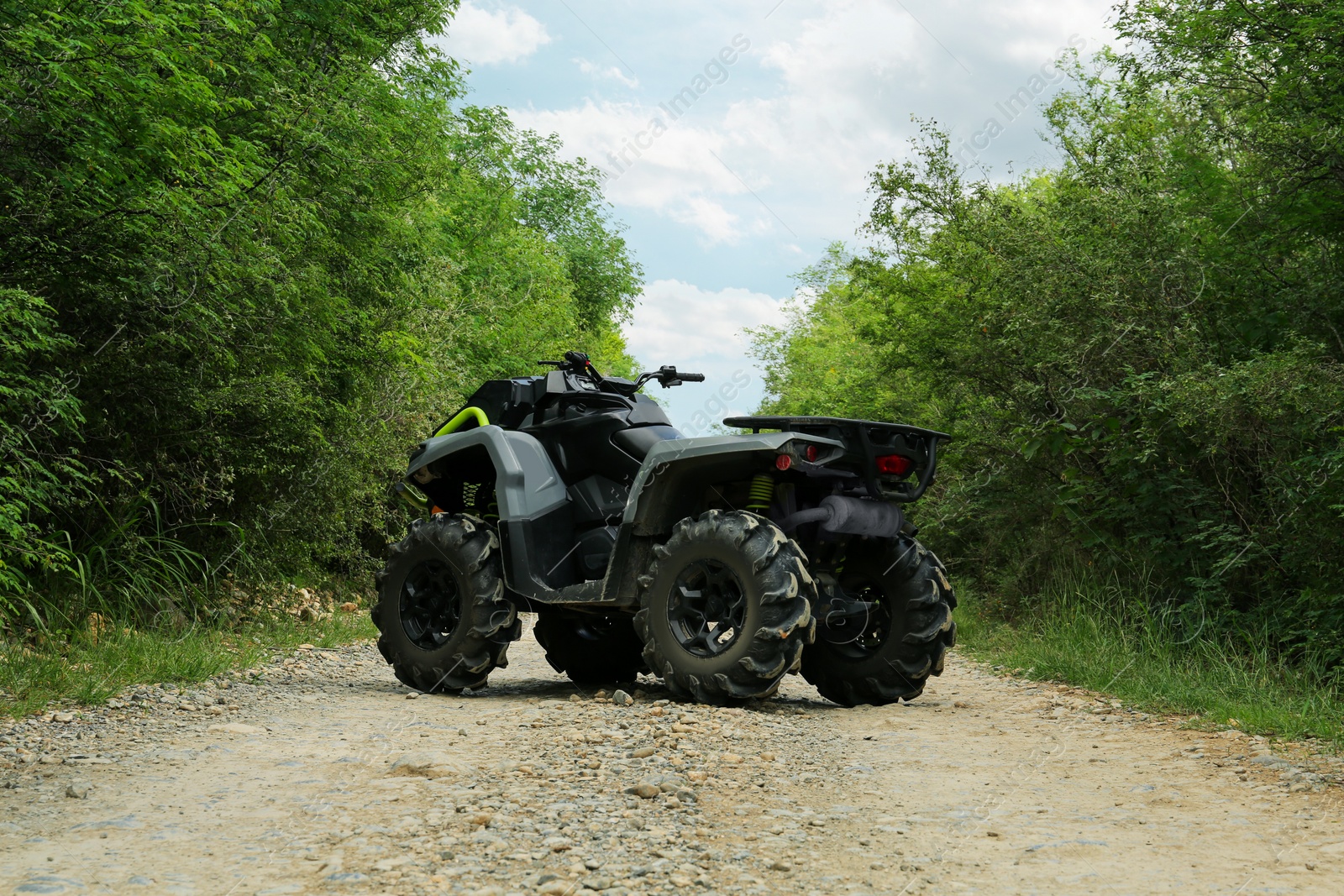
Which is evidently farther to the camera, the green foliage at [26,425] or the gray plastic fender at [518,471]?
the gray plastic fender at [518,471]

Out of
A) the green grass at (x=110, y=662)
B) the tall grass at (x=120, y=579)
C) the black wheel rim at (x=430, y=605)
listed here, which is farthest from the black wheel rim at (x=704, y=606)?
the tall grass at (x=120, y=579)

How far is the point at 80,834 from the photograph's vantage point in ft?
10.8

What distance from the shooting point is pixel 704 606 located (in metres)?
5.98

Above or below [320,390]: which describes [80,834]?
below

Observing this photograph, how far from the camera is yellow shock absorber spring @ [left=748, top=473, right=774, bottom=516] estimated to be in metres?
6.19

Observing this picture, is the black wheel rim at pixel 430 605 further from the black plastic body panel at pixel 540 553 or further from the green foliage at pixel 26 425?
the green foliage at pixel 26 425

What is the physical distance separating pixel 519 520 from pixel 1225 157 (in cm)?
748

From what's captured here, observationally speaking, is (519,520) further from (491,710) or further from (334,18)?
(334,18)

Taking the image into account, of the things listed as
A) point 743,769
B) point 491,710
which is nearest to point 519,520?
point 491,710

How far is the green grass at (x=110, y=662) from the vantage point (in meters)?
5.70

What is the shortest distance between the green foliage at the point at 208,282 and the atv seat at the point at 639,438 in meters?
2.90

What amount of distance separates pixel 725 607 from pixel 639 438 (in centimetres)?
140

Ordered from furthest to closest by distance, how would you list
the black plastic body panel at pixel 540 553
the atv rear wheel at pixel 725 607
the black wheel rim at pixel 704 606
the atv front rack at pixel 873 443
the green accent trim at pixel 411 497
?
the green accent trim at pixel 411 497, the black plastic body panel at pixel 540 553, the atv front rack at pixel 873 443, the black wheel rim at pixel 704 606, the atv rear wheel at pixel 725 607

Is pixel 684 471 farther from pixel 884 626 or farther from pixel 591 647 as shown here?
pixel 591 647
